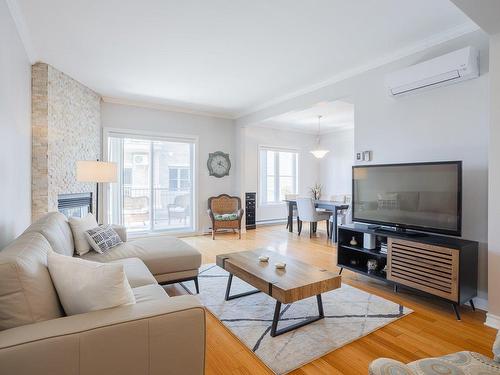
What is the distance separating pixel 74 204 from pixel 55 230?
8.15 ft

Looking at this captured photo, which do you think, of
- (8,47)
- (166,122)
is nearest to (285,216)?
(166,122)

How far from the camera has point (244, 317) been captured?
2.42 metres

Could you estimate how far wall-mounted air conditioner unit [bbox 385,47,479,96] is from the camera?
2.50 metres

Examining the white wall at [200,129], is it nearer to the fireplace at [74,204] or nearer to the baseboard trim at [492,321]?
the fireplace at [74,204]

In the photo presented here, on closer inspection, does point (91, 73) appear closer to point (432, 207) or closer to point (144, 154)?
point (144, 154)

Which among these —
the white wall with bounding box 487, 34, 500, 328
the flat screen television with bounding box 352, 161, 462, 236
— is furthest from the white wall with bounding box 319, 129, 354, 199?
the white wall with bounding box 487, 34, 500, 328

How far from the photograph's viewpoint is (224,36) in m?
2.90

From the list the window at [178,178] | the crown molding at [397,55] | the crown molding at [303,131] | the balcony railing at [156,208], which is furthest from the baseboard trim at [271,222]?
the crown molding at [397,55]

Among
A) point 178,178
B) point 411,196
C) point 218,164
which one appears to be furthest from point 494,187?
point 178,178

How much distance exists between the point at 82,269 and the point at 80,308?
0.17 m

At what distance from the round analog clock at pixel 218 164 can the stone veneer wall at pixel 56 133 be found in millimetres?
2415

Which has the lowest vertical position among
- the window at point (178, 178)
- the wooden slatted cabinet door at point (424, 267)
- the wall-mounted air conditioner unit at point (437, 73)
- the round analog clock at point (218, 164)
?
the wooden slatted cabinet door at point (424, 267)

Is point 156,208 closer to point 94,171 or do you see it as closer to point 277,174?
point 94,171

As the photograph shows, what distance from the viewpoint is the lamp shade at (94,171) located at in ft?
11.3
